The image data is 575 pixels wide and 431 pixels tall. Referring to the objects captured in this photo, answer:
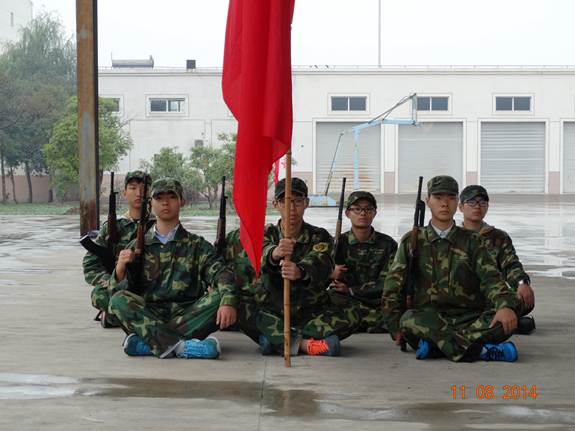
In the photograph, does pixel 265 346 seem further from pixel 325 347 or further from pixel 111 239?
pixel 111 239

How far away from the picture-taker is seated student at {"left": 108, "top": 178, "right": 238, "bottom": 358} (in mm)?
4215

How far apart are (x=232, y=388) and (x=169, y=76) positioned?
101 ft

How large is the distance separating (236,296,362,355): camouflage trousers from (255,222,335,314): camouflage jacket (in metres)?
0.07

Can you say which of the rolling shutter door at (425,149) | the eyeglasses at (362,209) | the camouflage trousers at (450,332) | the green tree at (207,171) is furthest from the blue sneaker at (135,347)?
the rolling shutter door at (425,149)

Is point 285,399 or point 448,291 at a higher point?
point 448,291

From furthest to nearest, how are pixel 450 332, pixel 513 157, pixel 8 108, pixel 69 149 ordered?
pixel 513 157 < pixel 8 108 < pixel 69 149 < pixel 450 332

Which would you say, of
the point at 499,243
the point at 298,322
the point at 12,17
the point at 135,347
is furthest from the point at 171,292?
the point at 12,17

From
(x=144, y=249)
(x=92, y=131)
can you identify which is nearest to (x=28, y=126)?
(x=92, y=131)

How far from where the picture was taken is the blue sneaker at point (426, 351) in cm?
418

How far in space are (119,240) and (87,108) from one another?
4.19 meters

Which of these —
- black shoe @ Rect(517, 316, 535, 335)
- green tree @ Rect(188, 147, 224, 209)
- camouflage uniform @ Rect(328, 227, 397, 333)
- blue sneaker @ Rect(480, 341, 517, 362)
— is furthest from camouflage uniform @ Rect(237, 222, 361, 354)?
green tree @ Rect(188, 147, 224, 209)

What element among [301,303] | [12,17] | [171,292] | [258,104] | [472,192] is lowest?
[301,303]

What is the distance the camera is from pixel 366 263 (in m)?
5.32

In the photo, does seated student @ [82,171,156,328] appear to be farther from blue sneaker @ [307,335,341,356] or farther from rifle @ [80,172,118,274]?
→ blue sneaker @ [307,335,341,356]
